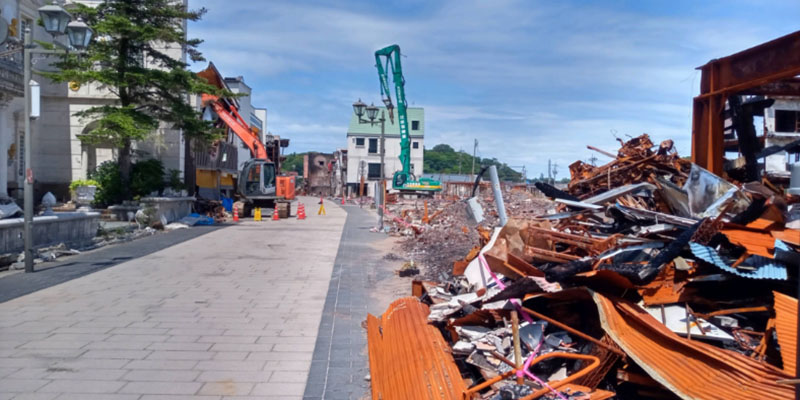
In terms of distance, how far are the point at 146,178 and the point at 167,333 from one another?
17071mm

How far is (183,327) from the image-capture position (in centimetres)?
758

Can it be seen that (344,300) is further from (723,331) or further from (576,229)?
(723,331)

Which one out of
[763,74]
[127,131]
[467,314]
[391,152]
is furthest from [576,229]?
[391,152]

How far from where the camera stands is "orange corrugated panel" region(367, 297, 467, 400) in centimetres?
447

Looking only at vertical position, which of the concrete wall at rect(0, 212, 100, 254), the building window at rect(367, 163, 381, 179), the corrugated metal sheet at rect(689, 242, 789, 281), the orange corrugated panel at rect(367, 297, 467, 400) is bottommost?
the orange corrugated panel at rect(367, 297, 467, 400)

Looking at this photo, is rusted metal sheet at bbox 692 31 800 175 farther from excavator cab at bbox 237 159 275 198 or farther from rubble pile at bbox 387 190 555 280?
excavator cab at bbox 237 159 275 198

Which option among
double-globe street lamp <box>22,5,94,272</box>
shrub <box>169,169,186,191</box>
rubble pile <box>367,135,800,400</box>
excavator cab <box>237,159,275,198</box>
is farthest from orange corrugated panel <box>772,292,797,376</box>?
excavator cab <box>237,159,275,198</box>

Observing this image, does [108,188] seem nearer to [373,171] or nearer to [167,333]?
[167,333]

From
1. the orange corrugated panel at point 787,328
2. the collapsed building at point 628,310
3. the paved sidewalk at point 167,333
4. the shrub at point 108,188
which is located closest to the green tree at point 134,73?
the shrub at point 108,188

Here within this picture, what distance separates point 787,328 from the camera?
3.97 m

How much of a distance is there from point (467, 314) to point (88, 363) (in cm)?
391

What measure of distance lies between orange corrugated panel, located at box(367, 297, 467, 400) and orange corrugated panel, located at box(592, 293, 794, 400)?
4.14ft

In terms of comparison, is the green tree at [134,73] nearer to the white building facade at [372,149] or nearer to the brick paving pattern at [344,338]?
the brick paving pattern at [344,338]

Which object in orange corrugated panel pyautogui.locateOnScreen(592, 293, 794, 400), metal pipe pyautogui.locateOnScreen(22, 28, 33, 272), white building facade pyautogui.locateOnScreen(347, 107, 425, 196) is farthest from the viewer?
white building facade pyautogui.locateOnScreen(347, 107, 425, 196)
